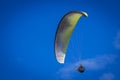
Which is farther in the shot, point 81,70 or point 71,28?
point 71,28

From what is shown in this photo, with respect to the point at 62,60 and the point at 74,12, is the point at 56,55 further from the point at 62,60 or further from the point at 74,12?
the point at 74,12

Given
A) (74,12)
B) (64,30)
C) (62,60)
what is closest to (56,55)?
(62,60)

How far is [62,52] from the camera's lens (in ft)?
110

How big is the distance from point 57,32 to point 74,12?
4370mm

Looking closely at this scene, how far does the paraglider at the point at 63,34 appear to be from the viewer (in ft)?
101

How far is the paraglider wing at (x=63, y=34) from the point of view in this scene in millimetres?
30812

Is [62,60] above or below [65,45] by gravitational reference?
below

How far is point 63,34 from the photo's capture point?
32.8 m

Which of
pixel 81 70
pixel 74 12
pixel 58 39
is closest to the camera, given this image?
pixel 74 12

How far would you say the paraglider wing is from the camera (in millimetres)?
30812

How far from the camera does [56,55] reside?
106ft

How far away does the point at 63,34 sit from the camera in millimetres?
32750

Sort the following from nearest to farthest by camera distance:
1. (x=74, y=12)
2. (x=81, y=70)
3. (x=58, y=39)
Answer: (x=74, y=12), (x=81, y=70), (x=58, y=39)

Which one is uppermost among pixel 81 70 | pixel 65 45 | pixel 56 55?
pixel 65 45
